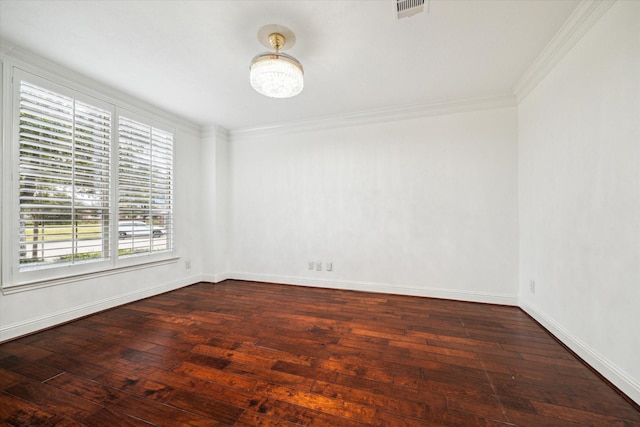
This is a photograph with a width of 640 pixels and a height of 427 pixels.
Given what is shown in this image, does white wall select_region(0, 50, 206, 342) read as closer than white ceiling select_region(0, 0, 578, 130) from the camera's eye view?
No

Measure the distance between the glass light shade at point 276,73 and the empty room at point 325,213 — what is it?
0.7 inches

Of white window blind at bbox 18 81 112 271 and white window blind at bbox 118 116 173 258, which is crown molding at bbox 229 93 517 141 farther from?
white window blind at bbox 18 81 112 271

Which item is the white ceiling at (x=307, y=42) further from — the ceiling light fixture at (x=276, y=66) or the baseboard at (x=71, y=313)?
the baseboard at (x=71, y=313)

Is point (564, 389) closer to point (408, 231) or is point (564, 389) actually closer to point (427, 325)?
point (427, 325)

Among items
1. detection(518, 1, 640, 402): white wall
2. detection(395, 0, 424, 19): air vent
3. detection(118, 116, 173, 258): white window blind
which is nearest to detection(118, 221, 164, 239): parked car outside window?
detection(118, 116, 173, 258): white window blind

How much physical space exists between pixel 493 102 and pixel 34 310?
17.7 feet

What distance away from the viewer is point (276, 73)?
Answer: 6.73 ft

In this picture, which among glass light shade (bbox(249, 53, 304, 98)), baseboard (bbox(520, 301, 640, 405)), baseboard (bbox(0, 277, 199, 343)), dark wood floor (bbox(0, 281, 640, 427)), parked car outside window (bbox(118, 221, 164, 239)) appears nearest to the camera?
dark wood floor (bbox(0, 281, 640, 427))

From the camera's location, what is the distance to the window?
2.38m

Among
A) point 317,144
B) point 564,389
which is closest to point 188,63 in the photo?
point 317,144

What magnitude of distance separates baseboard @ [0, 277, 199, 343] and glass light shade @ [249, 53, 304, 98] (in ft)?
9.82

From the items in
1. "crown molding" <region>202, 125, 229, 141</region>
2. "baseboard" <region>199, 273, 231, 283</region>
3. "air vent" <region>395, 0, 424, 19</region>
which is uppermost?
"air vent" <region>395, 0, 424, 19</region>

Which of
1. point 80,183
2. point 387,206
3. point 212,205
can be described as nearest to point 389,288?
point 387,206

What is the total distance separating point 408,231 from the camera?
356 centimetres
